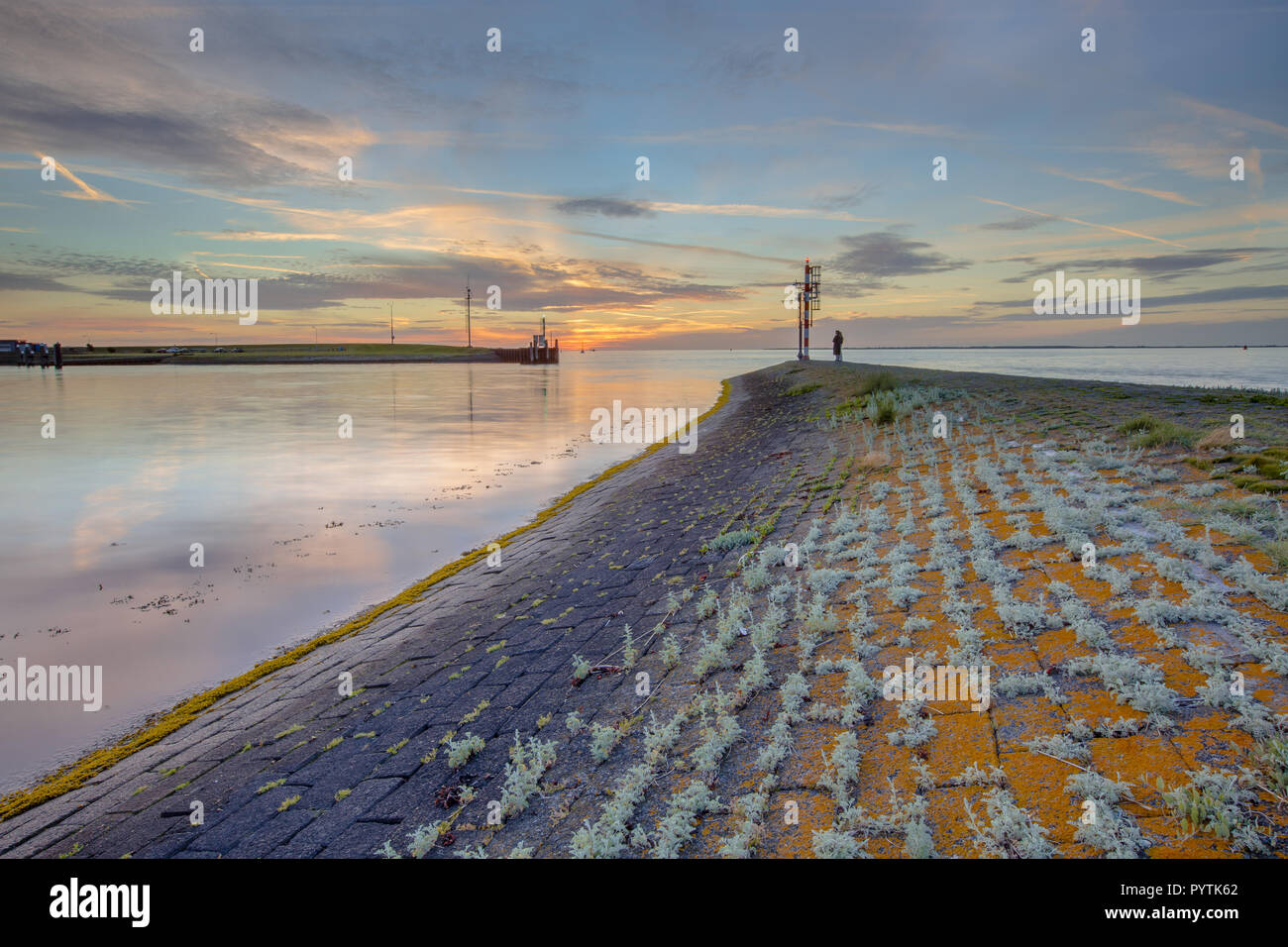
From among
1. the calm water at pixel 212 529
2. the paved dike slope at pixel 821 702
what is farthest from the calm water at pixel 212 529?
the paved dike slope at pixel 821 702

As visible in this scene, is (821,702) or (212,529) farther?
(212,529)

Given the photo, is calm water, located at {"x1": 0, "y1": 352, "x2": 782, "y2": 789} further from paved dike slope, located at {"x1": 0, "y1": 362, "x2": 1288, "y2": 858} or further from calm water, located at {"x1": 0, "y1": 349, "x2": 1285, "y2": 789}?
paved dike slope, located at {"x1": 0, "y1": 362, "x2": 1288, "y2": 858}

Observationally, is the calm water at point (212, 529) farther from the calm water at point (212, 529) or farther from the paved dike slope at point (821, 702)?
the paved dike slope at point (821, 702)

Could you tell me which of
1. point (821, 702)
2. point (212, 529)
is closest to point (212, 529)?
point (212, 529)

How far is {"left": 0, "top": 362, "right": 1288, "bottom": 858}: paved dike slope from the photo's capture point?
3.63m

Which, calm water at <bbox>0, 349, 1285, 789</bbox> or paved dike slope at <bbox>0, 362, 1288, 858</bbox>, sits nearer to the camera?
paved dike slope at <bbox>0, 362, 1288, 858</bbox>

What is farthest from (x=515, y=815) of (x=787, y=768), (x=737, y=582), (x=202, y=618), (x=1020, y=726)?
(x=202, y=618)

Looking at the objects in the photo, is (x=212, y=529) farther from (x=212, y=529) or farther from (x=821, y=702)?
(x=821, y=702)

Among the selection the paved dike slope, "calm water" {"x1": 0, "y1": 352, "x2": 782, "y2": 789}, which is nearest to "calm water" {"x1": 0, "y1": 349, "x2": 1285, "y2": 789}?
"calm water" {"x1": 0, "y1": 352, "x2": 782, "y2": 789}

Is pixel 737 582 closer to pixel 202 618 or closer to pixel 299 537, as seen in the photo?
pixel 202 618

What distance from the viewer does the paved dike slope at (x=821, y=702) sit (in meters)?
3.63

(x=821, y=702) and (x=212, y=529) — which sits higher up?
(x=821, y=702)

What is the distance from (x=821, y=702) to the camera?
4965mm
